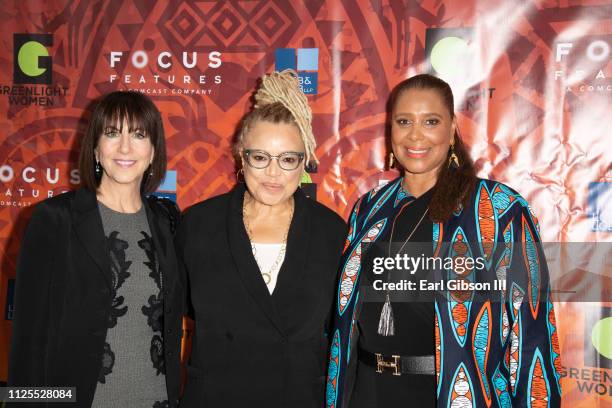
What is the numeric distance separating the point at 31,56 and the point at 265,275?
2.44m

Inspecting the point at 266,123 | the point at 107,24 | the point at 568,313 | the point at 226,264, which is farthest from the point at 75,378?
the point at 568,313

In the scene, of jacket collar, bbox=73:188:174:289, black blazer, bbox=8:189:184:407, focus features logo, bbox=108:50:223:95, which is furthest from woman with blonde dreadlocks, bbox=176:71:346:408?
focus features logo, bbox=108:50:223:95

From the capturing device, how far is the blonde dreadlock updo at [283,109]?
227 cm

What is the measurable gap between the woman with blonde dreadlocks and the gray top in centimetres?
15

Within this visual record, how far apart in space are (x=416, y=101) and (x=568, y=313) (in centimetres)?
160

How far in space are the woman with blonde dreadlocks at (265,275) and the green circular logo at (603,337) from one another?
5.30 feet

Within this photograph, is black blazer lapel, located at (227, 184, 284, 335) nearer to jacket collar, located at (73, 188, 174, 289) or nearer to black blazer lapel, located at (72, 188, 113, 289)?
jacket collar, located at (73, 188, 174, 289)

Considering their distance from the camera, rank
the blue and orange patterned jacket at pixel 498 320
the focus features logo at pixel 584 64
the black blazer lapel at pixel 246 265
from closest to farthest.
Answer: the blue and orange patterned jacket at pixel 498 320 → the black blazer lapel at pixel 246 265 → the focus features logo at pixel 584 64

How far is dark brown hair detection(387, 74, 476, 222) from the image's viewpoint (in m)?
2.16

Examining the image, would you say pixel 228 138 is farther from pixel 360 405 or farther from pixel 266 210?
pixel 360 405

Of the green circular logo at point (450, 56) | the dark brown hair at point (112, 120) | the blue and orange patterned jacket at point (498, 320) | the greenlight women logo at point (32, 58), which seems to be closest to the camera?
the blue and orange patterned jacket at point (498, 320)

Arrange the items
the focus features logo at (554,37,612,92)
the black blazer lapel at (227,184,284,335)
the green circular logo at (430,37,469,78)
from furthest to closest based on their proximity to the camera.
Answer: the green circular logo at (430,37,469,78), the focus features logo at (554,37,612,92), the black blazer lapel at (227,184,284,335)

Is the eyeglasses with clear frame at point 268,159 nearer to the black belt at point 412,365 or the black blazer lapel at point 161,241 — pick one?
the black blazer lapel at point 161,241

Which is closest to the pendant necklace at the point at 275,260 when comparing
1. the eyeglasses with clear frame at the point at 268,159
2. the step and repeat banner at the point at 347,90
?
the eyeglasses with clear frame at the point at 268,159
